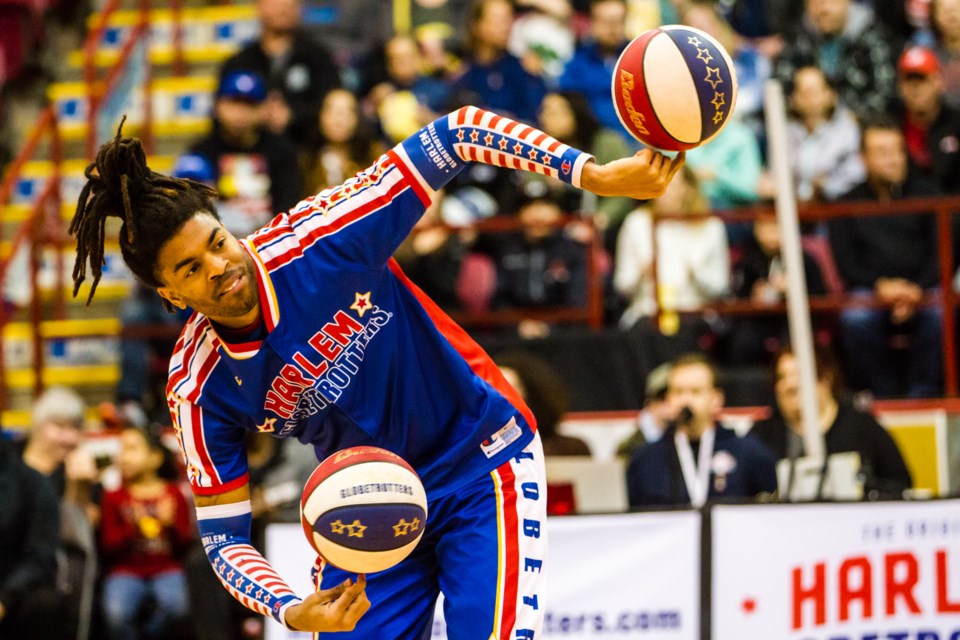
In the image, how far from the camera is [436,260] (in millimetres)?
10344

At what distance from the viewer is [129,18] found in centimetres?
1487

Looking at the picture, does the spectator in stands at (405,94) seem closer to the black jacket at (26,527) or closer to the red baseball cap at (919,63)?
the red baseball cap at (919,63)

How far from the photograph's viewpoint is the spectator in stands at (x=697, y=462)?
807 centimetres

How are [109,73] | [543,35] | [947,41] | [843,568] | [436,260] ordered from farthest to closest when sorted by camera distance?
[109,73], [543,35], [947,41], [436,260], [843,568]

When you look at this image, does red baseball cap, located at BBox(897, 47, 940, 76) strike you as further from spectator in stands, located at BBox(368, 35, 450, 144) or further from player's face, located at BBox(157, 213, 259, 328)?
player's face, located at BBox(157, 213, 259, 328)

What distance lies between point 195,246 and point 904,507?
401 cm

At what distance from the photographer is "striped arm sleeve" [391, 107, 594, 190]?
426cm

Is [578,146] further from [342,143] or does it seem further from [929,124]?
[929,124]

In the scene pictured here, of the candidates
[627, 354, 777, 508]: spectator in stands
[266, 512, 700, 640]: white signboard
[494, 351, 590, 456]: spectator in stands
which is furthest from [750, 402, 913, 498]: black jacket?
[266, 512, 700, 640]: white signboard

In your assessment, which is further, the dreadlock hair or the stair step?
the stair step

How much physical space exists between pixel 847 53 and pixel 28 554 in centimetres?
664

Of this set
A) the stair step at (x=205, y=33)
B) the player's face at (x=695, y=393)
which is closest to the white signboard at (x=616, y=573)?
the player's face at (x=695, y=393)

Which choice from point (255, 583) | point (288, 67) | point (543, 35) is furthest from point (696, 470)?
point (288, 67)

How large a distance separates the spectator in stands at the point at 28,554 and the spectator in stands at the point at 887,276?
4879mm
